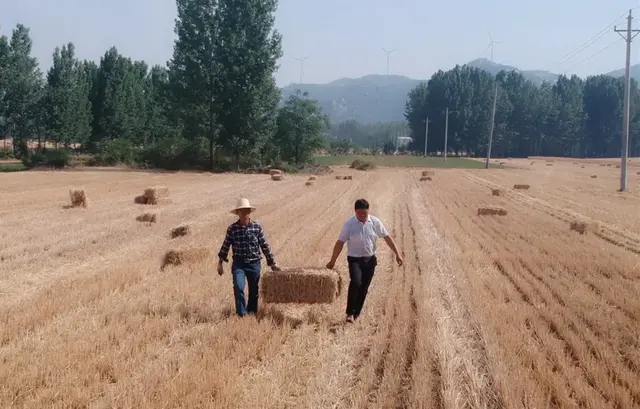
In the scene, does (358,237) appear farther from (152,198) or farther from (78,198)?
(152,198)

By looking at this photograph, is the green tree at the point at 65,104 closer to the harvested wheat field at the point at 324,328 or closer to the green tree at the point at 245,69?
the green tree at the point at 245,69

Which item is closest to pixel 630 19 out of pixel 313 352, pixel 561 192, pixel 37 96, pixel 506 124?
pixel 561 192

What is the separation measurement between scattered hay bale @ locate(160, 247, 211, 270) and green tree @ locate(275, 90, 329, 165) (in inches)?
1846

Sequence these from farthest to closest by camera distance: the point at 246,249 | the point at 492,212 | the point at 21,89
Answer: the point at 21,89
the point at 492,212
the point at 246,249

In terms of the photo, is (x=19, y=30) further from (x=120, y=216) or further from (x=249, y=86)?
(x=120, y=216)

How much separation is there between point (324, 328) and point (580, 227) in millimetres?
12453

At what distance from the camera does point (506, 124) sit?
125500mm

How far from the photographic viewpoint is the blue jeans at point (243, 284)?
29.1 ft

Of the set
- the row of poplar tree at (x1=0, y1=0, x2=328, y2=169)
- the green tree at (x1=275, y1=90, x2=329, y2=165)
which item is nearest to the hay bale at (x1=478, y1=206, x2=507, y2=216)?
the row of poplar tree at (x1=0, y1=0, x2=328, y2=169)

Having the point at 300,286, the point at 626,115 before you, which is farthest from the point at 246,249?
the point at 626,115

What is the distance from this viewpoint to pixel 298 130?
197ft

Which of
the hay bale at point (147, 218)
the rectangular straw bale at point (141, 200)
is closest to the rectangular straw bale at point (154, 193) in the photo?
the rectangular straw bale at point (141, 200)

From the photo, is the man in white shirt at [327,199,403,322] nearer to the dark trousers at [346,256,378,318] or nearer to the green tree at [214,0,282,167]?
the dark trousers at [346,256,378,318]

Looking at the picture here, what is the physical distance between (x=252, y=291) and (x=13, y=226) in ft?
39.7
